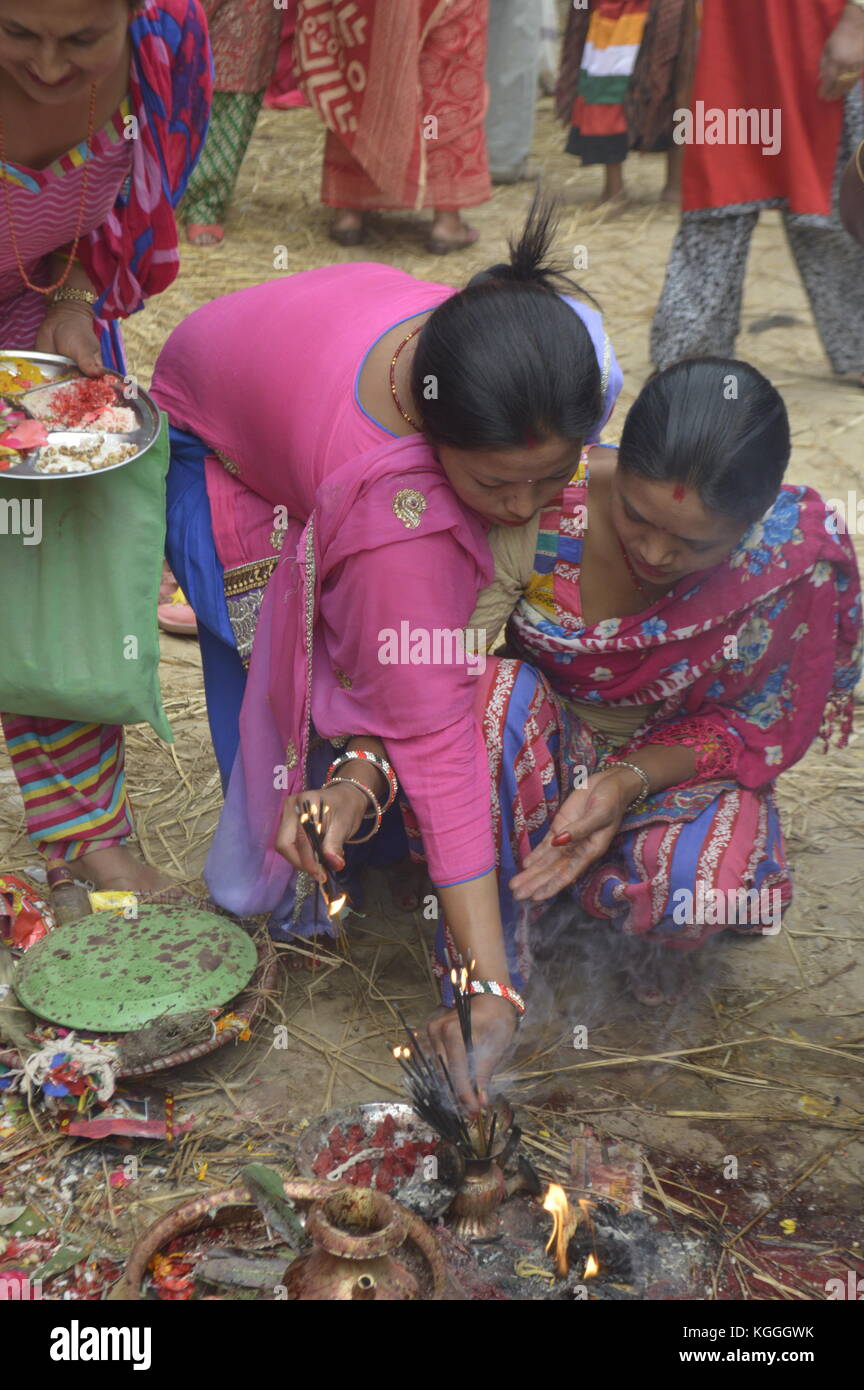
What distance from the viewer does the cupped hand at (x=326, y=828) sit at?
2.27 m

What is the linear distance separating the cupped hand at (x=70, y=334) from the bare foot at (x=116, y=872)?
1015mm

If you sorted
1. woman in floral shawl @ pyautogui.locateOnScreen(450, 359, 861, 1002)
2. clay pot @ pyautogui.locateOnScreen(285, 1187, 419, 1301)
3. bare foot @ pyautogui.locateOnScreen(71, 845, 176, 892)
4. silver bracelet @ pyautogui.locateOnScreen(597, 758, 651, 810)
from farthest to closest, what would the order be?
1. bare foot @ pyautogui.locateOnScreen(71, 845, 176, 892)
2. silver bracelet @ pyautogui.locateOnScreen(597, 758, 651, 810)
3. woman in floral shawl @ pyautogui.locateOnScreen(450, 359, 861, 1002)
4. clay pot @ pyautogui.locateOnScreen(285, 1187, 419, 1301)

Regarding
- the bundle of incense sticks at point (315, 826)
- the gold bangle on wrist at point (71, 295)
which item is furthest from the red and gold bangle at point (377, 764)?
the gold bangle on wrist at point (71, 295)

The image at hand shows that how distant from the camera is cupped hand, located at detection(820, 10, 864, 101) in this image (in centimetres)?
473

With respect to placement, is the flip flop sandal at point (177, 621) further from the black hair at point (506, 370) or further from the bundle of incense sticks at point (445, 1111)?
the bundle of incense sticks at point (445, 1111)

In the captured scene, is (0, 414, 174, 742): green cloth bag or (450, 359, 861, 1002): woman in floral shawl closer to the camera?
(450, 359, 861, 1002): woman in floral shawl

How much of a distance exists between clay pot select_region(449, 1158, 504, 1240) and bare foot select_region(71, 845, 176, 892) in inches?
43.9

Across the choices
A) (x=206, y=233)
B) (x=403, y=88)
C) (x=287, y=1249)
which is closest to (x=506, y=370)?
(x=287, y=1249)

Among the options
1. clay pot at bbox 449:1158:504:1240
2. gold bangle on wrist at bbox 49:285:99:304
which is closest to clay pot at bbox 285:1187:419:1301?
clay pot at bbox 449:1158:504:1240

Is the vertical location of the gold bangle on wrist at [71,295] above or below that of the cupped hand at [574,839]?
above

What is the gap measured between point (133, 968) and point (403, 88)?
4730mm

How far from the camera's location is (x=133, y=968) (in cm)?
259

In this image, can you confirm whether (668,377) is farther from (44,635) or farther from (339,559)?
(44,635)

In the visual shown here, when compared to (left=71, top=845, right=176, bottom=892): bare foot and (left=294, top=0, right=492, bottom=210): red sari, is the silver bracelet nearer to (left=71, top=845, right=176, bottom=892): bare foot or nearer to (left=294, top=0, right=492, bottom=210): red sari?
(left=71, top=845, right=176, bottom=892): bare foot
